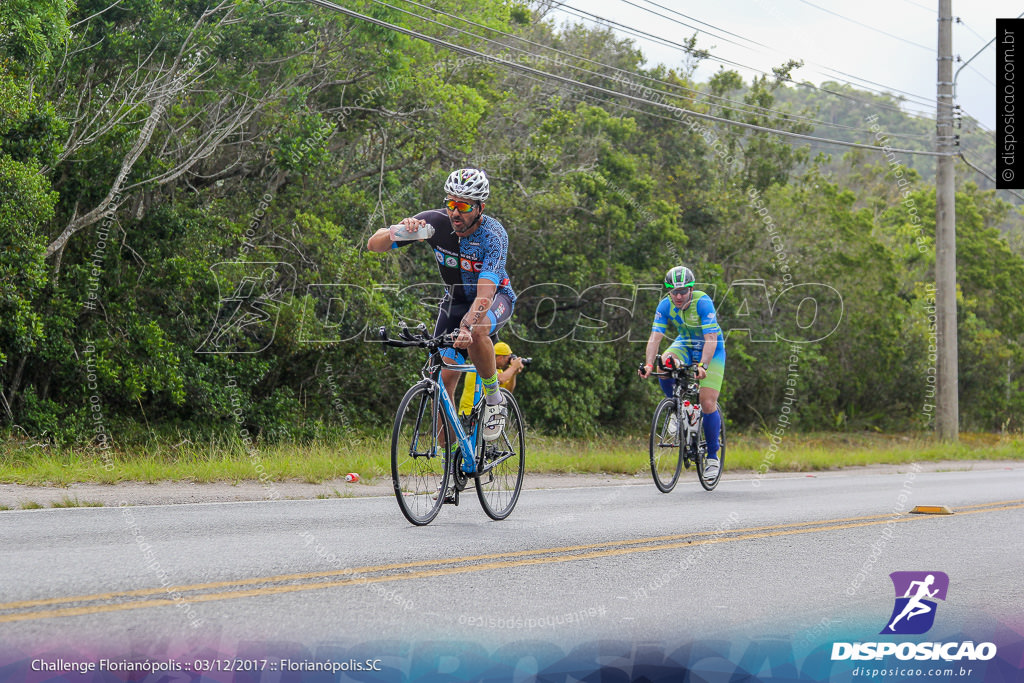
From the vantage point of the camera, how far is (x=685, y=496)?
10.9m

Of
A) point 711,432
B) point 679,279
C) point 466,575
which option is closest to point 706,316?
point 679,279

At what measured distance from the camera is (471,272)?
7.50m

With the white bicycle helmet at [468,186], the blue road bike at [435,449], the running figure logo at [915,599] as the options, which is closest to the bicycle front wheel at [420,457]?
the blue road bike at [435,449]

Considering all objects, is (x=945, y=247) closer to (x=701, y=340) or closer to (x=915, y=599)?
(x=701, y=340)

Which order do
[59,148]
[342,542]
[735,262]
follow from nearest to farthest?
[342,542] < [59,148] < [735,262]

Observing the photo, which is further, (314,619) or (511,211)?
(511,211)

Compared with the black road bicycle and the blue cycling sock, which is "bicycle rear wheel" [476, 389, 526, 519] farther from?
the blue cycling sock

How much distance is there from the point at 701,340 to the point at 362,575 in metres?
7.15

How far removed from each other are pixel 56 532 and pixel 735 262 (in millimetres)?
25019

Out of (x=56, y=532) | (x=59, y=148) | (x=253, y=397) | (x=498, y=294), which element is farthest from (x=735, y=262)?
(x=56, y=532)

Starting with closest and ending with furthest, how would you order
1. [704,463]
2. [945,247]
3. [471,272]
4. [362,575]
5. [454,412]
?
[362,575], [454,412], [471,272], [704,463], [945,247]

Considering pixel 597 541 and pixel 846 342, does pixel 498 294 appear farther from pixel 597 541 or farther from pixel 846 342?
pixel 846 342

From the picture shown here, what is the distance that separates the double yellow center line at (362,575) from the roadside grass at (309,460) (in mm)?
4755

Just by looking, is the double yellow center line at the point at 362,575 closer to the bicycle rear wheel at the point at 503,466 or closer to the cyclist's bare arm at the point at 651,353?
the bicycle rear wheel at the point at 503,466
